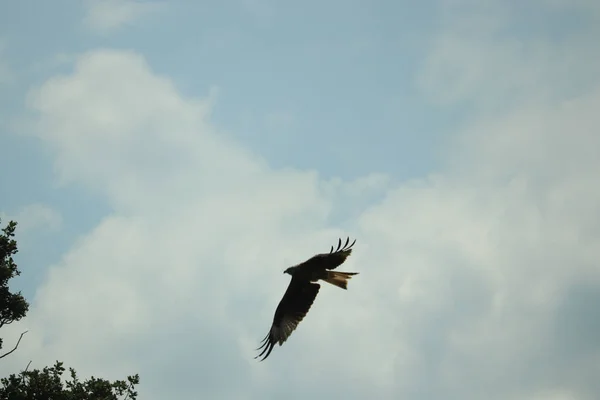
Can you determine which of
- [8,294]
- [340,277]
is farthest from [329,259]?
[8,294]

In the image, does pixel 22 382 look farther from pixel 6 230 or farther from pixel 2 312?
pixel 6 230

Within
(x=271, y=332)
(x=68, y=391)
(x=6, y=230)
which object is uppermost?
(x=6, y=230)

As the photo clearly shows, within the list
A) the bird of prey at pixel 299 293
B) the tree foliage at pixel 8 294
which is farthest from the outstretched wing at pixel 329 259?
the tree foliage at pixel 8 294

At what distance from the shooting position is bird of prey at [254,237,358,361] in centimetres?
1762

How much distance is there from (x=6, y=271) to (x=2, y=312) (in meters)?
1.17

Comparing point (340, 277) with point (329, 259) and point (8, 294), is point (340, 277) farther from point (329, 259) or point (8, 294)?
point (8, 294)

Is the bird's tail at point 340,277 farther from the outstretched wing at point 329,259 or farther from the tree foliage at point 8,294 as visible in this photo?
the tree foliage at point 8,294

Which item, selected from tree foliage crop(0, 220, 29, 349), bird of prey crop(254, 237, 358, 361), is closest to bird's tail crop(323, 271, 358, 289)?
bird of prey crop(254, 237, 358, 361)

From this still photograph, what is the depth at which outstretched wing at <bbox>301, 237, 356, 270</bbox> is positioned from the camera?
1672 centimetres

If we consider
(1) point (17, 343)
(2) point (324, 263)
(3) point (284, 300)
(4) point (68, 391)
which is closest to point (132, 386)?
(4) point (68, 391)

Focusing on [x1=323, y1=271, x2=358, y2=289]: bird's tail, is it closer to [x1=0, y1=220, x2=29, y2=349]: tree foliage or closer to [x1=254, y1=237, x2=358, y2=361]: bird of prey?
[x1=254, y1=237, x2=358, y2=361]: bird of prey

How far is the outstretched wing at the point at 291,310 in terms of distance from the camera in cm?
1859

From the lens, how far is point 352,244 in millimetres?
16656

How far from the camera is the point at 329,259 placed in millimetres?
17062
